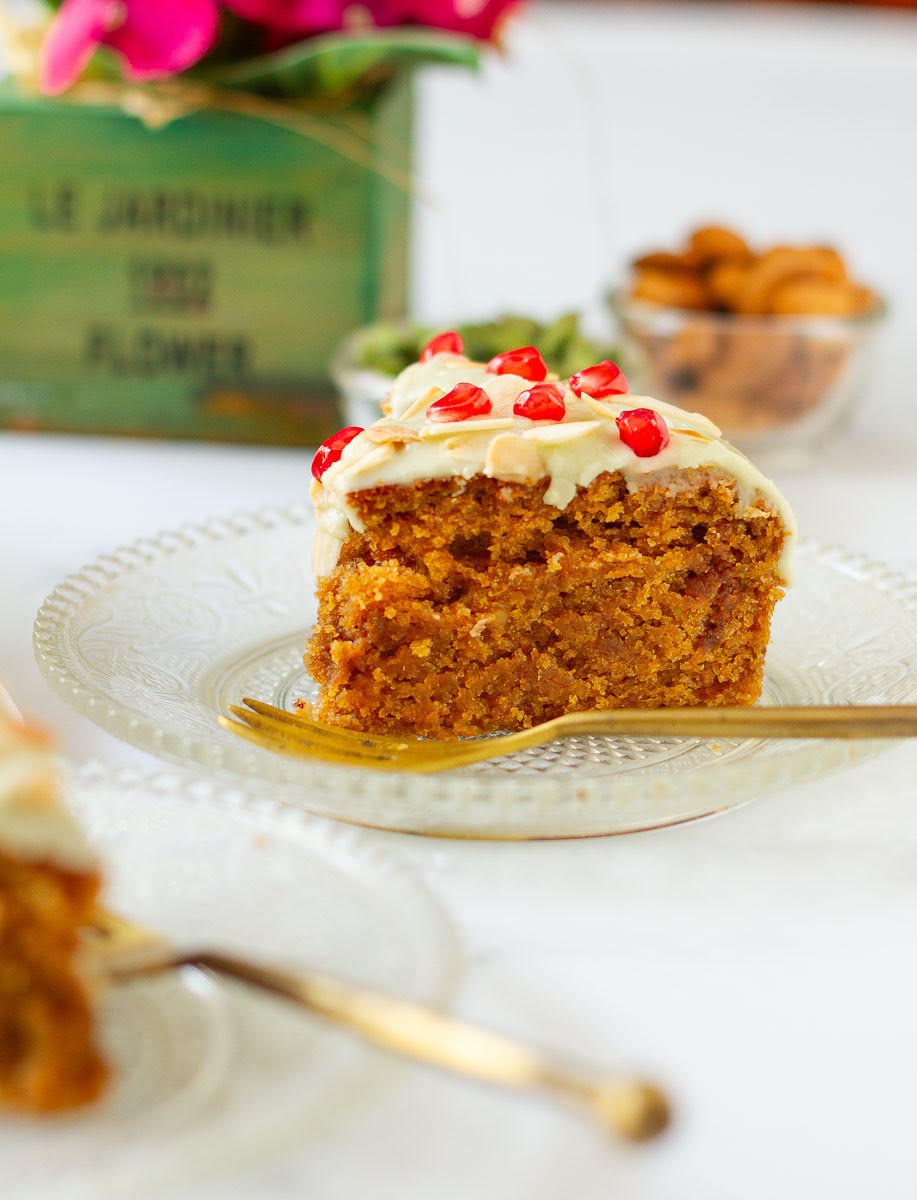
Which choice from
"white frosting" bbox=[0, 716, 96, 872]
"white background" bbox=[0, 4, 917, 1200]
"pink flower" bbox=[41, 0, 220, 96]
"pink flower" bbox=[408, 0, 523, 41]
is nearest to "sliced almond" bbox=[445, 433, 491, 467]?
"white background" bbox=[0, 4, 917, 1200]

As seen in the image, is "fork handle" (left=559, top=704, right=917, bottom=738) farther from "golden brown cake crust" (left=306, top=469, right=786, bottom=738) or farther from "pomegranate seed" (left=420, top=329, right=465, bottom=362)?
"pomegranate seed" (left=420, top=329, right=465, bottom=362)

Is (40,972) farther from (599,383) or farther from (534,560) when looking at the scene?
(599,383)

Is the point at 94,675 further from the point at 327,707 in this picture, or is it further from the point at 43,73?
the point at 43,73

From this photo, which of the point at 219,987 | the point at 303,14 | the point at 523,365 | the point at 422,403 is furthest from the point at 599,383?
the point at 303,14

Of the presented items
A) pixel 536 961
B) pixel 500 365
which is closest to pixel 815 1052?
pixel 536 961

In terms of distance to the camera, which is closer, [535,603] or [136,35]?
[535,603]
